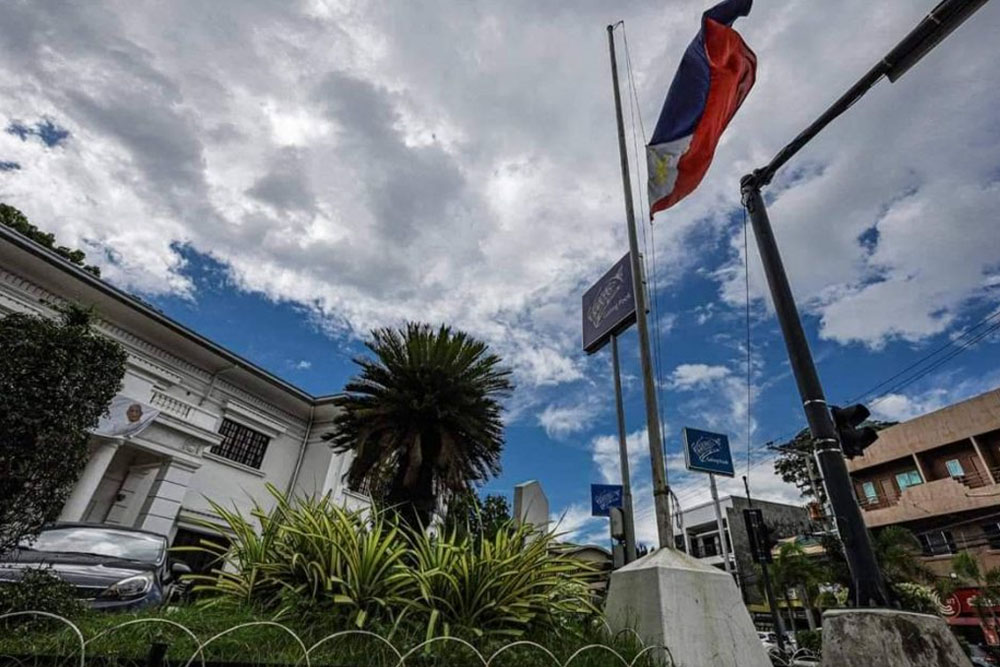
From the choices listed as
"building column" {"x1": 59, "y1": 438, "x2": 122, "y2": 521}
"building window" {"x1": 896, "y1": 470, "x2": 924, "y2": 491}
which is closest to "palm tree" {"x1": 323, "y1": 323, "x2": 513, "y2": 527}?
"building column" {"x1": 59, "y1": 438, "x2": 122, "y2": 521}

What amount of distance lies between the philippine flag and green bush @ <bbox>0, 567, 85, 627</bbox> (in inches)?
262

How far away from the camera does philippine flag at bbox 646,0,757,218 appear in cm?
579

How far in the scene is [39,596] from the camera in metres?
3.12

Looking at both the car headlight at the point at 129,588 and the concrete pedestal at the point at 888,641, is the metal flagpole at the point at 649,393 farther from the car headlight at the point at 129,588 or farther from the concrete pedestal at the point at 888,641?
the car headlight at the point at 129,588

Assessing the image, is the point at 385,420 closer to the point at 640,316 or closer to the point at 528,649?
the point at 640,316

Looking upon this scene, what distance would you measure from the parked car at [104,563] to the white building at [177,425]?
2.32 metres

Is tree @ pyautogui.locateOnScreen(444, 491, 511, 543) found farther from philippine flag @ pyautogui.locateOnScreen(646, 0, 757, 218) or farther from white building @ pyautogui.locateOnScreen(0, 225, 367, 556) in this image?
white building @ pyautogui.locateOnScreen(0, 225, 367, 556)

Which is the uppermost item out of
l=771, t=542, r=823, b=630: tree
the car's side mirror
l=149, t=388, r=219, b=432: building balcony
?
l=149, t=388, r=219, b=432: building balcony

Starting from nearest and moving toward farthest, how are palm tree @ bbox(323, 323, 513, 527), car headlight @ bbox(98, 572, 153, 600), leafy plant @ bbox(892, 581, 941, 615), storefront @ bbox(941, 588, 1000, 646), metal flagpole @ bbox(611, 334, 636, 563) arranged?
1. car headlight @ bbox(98, 572, 153, 600)
2. metal flagpole @ bbox(611, 334, 636, 563)
3. palm tree @ bbox(323, 323, 513, 527)
4. leafy plant @ bbox(892, 581, 941, 615)
5. storefront @ bbox(941, 588, 1000, 646)

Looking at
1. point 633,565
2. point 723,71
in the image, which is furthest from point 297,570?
point 723,71

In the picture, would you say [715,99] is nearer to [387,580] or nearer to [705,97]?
[705,97]

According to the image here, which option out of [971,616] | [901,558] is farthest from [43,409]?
[971,616]

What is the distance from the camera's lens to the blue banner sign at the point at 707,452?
12.1 metres

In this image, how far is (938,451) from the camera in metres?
23.5
